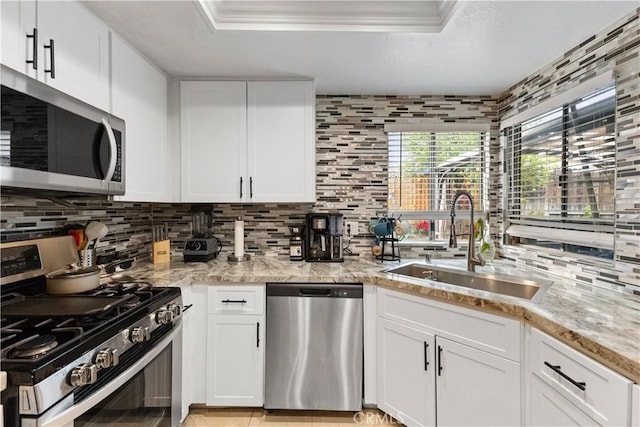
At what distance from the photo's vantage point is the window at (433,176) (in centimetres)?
258

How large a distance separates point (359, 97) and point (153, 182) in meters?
1.63

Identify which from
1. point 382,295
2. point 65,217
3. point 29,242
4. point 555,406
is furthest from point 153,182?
point 555,406

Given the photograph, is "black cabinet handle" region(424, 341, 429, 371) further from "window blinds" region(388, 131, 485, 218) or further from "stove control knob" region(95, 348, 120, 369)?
"stove control knob" region(95, 348, 120, 369)

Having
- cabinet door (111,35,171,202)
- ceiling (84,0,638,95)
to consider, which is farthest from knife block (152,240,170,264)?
ceiling (84,0,638,95)

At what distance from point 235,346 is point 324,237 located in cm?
92

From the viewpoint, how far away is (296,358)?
1.91 metres

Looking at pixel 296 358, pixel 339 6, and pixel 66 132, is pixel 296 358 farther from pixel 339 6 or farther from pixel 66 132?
pixel 339 6

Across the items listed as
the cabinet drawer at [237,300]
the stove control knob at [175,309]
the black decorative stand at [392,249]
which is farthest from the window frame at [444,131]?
the stove control knob at [175,309]

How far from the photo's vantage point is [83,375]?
993 millimetres

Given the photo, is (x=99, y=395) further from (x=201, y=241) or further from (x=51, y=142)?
(x=201, y=241)

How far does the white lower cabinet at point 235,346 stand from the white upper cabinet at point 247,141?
690 millimetres

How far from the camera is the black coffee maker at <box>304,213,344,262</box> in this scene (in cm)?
233

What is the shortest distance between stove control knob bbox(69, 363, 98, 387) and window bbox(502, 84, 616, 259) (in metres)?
2.22

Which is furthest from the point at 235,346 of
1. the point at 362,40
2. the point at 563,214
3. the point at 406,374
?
the point at 563,214
